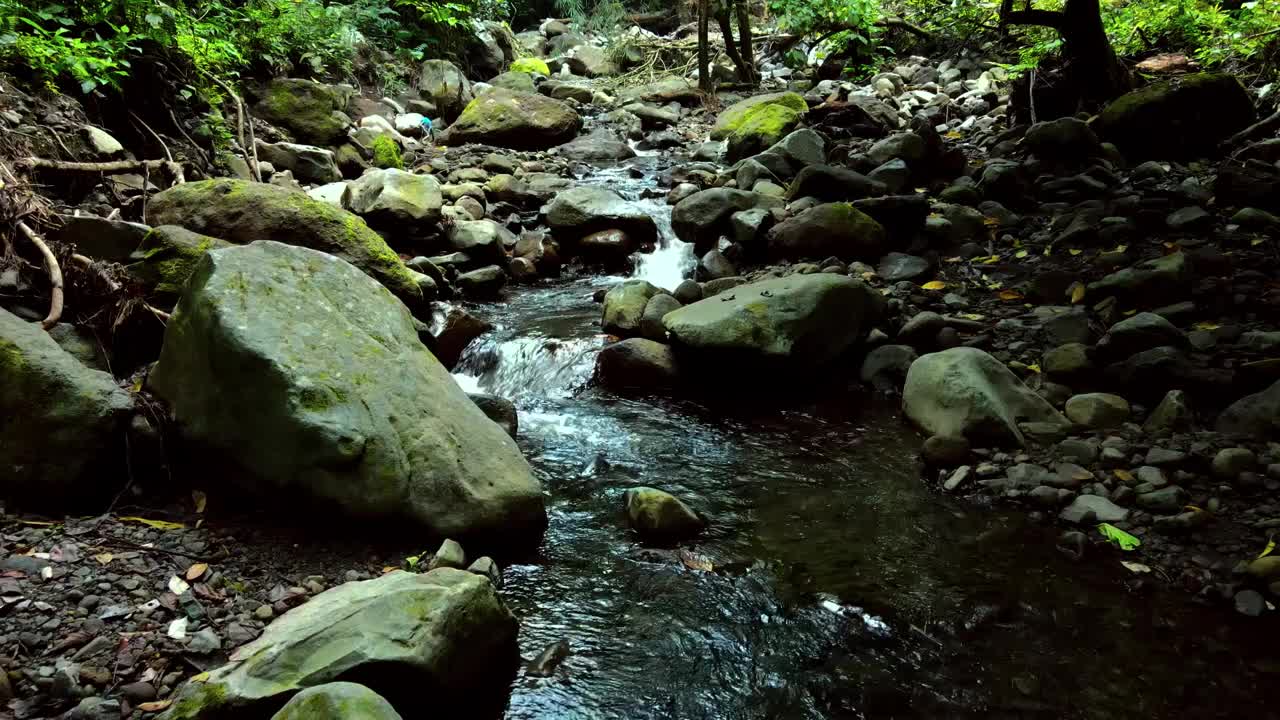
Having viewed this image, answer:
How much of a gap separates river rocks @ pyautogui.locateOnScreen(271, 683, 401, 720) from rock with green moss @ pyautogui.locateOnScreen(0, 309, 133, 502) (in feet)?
5.27

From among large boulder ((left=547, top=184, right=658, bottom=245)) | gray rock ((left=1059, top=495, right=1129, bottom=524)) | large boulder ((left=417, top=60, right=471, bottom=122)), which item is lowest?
gray rock ((left=1059, top=495, right=1129, bottom=524))

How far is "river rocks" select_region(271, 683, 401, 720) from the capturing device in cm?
193

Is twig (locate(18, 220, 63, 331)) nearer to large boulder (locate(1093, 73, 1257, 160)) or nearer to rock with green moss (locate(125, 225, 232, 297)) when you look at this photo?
rock with green moss (locate(125, 225, 232, 297))

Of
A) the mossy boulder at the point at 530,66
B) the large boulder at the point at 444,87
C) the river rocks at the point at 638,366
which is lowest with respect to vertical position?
the river rocks at the point at 638,366

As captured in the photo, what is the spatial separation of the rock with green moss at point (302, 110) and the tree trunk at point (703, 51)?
247 inches

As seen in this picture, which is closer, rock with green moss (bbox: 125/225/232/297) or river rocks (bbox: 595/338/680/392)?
rock with green moss (bbox: 125/225/232/297)

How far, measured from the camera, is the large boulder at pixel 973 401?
4320 mm

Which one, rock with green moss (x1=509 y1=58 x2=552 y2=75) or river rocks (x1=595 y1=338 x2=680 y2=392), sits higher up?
rock with green moss (x1=509 y1=58 x2=552 y2=75)

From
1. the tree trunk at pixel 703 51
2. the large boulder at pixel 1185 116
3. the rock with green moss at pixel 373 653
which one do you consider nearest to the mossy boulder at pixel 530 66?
the tree trunk at pixel 703 51

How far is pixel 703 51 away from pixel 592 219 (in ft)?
23.9

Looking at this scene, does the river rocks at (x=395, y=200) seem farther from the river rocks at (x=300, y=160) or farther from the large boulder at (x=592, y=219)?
the large boulder at (x=592, y=219)

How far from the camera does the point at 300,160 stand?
8266mm

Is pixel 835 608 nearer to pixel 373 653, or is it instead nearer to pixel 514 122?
pixel 373 653

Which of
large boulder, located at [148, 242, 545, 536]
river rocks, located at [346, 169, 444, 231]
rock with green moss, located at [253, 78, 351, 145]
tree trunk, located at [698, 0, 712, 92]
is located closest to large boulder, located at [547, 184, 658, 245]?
river rocks, located at [346, 169, 444, 231]
